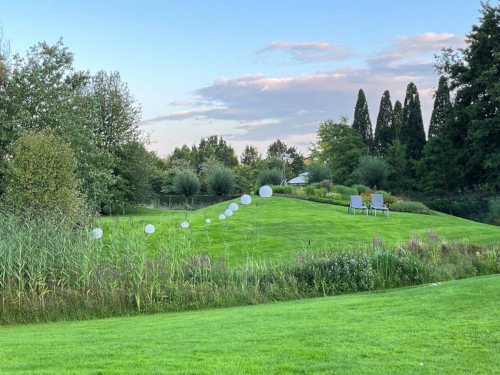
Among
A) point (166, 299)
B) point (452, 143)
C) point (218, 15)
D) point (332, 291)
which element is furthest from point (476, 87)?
point (166, 299)

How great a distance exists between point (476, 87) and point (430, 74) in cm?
386

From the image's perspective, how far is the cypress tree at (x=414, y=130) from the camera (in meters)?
31.9

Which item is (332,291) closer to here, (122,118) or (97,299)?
(97,299)

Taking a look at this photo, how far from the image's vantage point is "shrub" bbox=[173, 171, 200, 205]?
105 feet

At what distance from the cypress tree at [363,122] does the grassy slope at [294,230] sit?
71.7 feet

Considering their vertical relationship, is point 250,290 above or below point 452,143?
below

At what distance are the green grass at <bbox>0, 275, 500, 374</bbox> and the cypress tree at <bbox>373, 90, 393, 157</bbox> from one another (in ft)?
103

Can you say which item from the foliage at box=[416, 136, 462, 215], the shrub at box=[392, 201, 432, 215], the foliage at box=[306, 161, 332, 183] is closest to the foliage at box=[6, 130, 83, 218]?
the shrub at box=[392, 201, 432, 215]

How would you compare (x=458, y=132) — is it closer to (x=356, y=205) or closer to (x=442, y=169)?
(x=442, y=169)

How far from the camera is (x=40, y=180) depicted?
1050 centimetres

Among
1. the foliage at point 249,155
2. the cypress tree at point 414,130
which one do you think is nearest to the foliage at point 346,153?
the cypress tree at point 414,130

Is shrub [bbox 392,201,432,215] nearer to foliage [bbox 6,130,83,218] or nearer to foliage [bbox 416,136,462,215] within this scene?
foliage [bbox 416,136,462,215]

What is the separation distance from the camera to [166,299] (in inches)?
250

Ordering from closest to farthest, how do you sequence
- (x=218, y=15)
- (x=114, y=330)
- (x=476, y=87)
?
(x=114, y=330)
(x=218, y=15)
(x=476, y=87)
